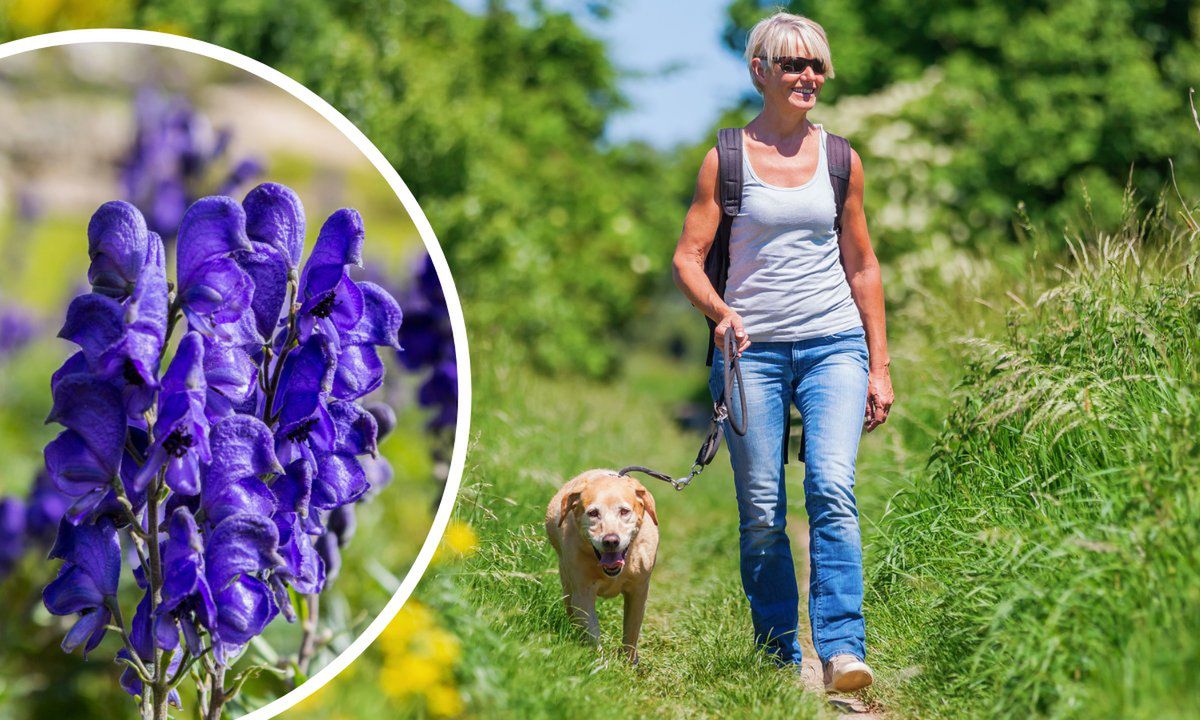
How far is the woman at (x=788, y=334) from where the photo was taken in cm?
360

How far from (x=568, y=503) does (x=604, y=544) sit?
264 millimetres

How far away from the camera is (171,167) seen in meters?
4.98

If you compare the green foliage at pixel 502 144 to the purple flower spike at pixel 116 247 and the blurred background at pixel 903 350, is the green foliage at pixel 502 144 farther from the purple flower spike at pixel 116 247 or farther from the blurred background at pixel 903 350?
the purple flower spike at pixel 116 247

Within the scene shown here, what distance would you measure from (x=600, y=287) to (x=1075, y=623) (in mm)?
14976

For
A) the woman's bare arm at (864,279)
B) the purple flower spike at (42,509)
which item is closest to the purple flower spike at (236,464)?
the woman's bare arm at (864,279)

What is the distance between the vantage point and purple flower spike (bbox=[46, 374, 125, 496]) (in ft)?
7.64

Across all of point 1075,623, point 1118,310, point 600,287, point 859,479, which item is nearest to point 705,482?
point 859,479

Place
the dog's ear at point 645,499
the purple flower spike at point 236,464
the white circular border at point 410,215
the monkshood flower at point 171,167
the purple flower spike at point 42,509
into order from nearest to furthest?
1. the purple flower spike at point 236,464
2. the white circular border at point 410,215
3. the dog's ear at point 645,499
4. the purple flower spike at point 42,509
5. the monkshood flower at point 171,167

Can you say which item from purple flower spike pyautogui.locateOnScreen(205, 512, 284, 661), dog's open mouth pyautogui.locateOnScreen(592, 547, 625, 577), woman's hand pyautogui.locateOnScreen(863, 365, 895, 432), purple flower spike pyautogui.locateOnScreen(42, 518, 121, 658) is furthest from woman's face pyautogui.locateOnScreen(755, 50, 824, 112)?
purple flower spike pyautogui.locateOnScreen(42, 518, 121, 658)

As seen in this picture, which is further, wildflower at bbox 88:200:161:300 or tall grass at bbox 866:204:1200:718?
tall grass at bbox 866:204:1200:718

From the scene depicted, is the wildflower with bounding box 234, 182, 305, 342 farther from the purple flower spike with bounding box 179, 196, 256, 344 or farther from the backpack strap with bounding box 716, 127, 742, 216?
the backpack strap with bounding box 716, 127, 742, 216

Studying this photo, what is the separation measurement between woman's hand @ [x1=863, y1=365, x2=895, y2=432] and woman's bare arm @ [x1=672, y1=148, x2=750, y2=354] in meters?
0.52

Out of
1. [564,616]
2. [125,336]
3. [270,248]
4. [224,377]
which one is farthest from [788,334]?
[125,336]

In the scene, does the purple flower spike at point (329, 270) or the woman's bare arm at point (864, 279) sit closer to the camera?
the purple flower spike at point (329, 270)
